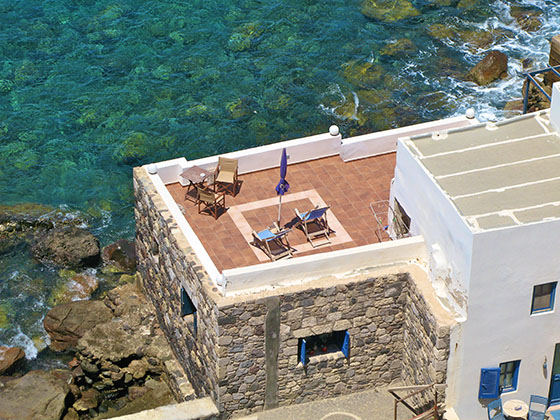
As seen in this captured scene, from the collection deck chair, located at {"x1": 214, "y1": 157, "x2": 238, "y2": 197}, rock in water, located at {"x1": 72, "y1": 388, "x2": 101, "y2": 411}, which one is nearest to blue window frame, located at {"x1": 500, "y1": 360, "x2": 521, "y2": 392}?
deck chair, located at {"x1": 214, "y1": 157, "x2": 238, "y2": 197}

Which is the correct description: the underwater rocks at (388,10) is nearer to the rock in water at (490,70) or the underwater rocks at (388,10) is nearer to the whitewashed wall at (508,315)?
the rock in water at (490,70)

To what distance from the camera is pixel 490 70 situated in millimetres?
53875

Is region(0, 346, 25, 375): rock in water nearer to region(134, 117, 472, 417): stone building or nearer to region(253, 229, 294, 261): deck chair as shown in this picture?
region(134, 117, 472, 417): stone building

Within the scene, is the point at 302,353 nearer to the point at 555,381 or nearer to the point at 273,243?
the point at 273,243

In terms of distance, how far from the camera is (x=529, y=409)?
102 feet

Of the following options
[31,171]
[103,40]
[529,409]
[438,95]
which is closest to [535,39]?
[438,95]

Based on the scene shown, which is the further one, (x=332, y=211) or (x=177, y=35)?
(x=177, y=35)

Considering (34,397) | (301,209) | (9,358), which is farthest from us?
(9,358)

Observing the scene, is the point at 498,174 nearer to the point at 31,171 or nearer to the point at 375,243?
the point at 375,243

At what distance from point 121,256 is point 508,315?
19259 millimetres

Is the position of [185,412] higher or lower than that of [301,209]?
lower

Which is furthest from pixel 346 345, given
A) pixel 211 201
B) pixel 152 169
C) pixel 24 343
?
pixel 24 343

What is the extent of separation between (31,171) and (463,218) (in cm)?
2699

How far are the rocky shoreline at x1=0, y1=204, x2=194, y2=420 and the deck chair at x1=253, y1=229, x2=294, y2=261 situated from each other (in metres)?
5.59
